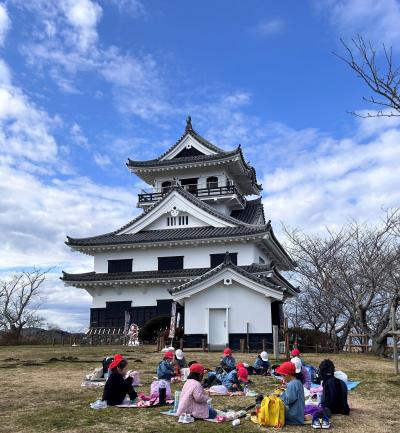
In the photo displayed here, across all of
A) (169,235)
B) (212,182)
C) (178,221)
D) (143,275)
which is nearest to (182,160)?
(212,182)

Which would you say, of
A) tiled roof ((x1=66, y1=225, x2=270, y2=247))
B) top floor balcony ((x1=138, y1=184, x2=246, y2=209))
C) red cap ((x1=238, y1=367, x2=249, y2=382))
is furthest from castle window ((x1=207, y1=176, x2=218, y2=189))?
red cap ((x1=238, y1=367, x2=249, y2=382))

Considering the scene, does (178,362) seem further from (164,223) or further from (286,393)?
(164,223)

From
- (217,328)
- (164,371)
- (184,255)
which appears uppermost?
(184,255)

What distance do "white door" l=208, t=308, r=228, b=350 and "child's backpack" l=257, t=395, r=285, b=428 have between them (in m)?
18.4

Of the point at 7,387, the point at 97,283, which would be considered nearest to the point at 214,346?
the point at 97,283

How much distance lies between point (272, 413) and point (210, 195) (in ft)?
96.3

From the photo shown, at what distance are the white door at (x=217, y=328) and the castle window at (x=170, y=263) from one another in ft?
24.7

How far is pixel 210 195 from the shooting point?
122ft

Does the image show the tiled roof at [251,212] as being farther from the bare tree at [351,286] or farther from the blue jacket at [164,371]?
the blue jacket at [164,371]

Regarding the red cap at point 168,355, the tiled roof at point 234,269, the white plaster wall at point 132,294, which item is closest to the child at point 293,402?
the red cap at point 168,355

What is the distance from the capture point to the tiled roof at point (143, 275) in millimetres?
31030

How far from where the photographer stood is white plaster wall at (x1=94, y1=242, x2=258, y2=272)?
3262cm

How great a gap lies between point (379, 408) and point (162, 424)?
4.97 metres

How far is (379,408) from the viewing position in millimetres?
10523
